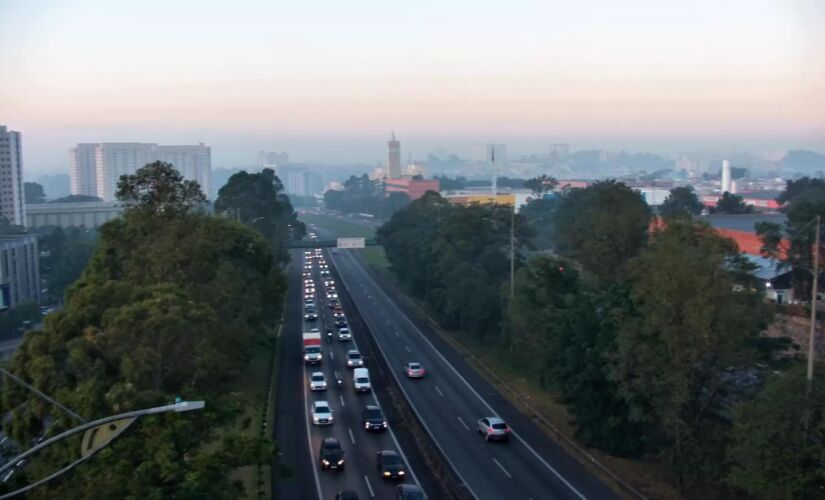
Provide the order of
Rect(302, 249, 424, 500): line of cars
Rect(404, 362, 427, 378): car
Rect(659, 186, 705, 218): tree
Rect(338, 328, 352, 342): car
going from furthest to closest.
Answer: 1. Rect(659, 186, 705, 218): tree
2. Rect(338, 328, 352, 342): car
3. Rect(404, 362, 427, 378): car
4. Rect(302, 249, 424, 500): line of cars

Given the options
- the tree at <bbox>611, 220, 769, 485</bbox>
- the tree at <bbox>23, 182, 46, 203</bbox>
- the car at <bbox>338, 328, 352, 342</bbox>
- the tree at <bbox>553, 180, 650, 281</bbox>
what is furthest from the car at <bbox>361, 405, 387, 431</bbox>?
the tree at <bbox>23, 182, 46, 203</bbox>

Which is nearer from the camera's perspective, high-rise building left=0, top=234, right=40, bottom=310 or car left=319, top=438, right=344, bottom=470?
car left=319, top=438, right=344, bottom=470

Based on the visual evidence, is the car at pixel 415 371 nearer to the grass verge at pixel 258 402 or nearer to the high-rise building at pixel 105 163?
the grass verge at pixel 258 402

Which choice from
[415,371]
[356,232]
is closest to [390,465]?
[415,371]

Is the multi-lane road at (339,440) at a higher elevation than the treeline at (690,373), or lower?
lower

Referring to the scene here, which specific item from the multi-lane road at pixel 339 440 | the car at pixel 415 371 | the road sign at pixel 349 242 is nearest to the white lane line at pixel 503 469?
the multi-lane road at pixel 339 440

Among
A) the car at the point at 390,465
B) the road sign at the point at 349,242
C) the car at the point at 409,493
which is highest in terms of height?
the road sign at the point at 349,242

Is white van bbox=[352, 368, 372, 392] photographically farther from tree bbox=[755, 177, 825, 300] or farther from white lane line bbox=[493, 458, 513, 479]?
tree bbox=[755, 177, 825, 300]
